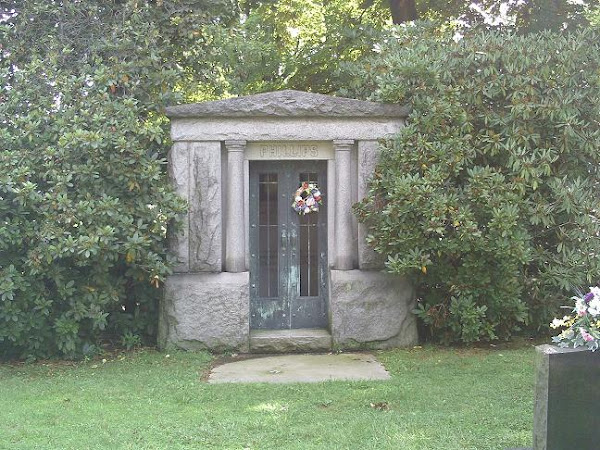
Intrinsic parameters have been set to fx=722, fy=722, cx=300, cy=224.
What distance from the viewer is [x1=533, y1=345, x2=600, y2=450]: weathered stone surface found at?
154 inches

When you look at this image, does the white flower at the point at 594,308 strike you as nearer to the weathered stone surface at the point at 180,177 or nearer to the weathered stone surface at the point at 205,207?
the weathered stone surface at the point at 205,207

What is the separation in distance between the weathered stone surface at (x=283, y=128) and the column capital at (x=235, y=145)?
47mm

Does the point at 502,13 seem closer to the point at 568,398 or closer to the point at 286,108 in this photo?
the point at 286,108

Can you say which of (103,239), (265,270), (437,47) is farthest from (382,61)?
(103,239)

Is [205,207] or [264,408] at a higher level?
[205,207]

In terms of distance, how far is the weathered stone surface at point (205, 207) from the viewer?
8227mm

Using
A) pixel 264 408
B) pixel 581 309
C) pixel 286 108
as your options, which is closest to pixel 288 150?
pixel 286 108

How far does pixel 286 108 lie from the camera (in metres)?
8.16

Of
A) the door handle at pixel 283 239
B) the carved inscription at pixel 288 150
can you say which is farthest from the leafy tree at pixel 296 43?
the door handle at pixel 283 239

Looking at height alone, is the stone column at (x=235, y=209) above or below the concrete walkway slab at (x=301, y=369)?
above

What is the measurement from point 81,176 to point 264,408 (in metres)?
3.27

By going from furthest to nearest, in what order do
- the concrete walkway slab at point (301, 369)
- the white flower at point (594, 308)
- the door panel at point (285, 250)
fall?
the door panel at point (285, 250) → the concrete walkway slab at point (301, 369) → the white flower at point (594, 308)

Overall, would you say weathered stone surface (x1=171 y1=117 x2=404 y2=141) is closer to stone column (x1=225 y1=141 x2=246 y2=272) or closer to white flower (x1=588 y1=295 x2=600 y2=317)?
stone column (x1=225 y1=141 x2=246 y2=272)

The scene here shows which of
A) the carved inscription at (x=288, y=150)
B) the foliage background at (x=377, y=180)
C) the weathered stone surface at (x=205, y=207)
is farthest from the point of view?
the carved inscription at (x=288, y=150)
